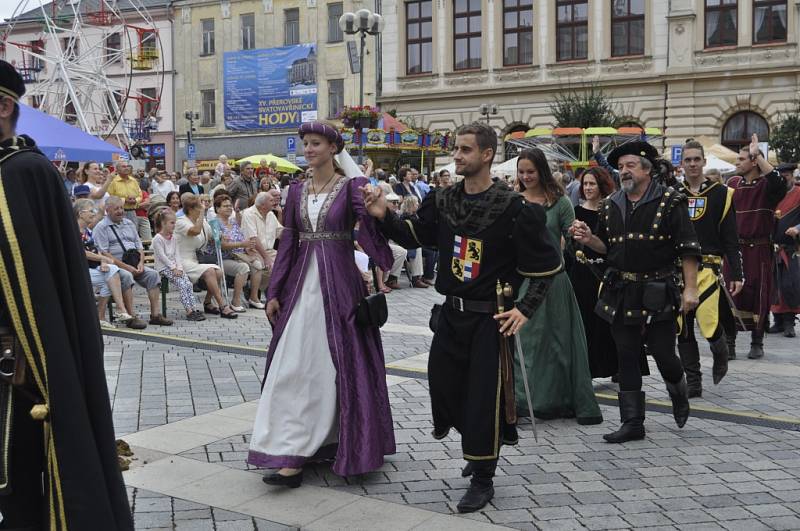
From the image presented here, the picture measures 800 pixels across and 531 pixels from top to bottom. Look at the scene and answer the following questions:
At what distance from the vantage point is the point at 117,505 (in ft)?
9.98

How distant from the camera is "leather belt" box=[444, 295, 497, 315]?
15.3 feet

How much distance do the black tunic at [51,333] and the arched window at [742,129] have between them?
34.4 meters

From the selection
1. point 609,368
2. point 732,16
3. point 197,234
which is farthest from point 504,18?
point 609,368

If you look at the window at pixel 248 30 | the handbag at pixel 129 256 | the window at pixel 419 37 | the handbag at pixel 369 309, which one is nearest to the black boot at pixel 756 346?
the handbag at pixel 369 309

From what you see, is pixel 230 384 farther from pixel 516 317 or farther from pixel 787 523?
pixel 787 523

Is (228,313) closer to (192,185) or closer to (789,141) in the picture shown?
(192,185)

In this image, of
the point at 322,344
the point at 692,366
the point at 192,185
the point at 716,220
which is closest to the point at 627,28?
the point at 192,185

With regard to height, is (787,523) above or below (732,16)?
below

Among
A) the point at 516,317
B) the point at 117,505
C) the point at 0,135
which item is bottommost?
the point at 117,505

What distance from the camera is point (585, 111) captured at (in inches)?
1329

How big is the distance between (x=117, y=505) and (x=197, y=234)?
9.13m

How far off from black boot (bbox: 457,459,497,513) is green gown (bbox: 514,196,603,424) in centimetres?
173

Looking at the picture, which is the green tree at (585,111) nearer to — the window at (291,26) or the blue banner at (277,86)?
the blue banner at (277,86)

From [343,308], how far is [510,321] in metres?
1.02
